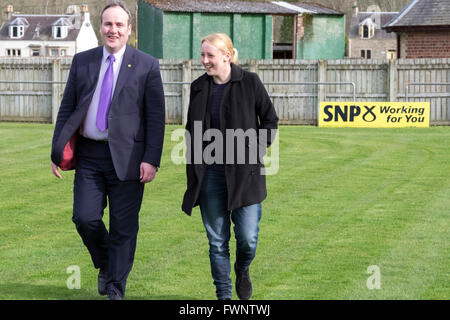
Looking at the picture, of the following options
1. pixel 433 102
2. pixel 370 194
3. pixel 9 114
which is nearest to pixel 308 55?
pixel 433 102

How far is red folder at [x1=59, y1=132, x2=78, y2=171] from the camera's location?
624cm

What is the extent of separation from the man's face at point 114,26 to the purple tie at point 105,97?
0.15m

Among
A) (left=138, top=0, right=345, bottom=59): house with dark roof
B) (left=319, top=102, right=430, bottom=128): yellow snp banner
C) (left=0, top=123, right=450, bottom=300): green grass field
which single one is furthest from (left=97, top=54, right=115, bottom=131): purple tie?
(left=138, top=0, right=345, bottom=59): house with dark roof

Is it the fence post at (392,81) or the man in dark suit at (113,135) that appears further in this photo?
the fence post at (392,81)

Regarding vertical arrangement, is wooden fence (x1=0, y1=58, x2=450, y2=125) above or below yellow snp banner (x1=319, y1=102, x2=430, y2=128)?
above

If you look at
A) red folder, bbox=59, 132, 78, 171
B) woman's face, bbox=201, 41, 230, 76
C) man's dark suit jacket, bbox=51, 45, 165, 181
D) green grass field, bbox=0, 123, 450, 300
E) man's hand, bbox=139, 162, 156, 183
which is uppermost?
woman's face, bbox=201, 41, 230, 76

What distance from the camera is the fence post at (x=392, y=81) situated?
27.4 m

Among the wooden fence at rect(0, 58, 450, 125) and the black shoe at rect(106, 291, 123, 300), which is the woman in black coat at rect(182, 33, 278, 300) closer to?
the black shoe at rect(106, 291, 123, 300)

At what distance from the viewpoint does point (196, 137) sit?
19.9ft

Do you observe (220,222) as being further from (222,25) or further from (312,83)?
(222,25)

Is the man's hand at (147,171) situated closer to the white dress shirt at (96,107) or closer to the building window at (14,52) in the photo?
the white dress shirt at (96,107)

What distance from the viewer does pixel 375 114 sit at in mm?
25750

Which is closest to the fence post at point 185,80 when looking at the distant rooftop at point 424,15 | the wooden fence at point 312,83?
the wooden fence at point 312,83
